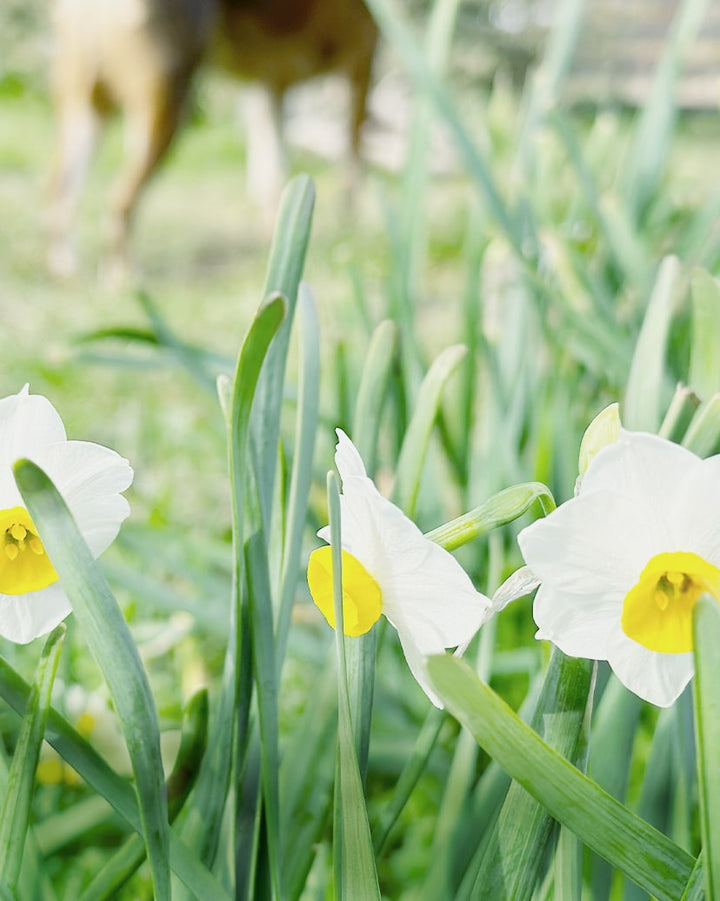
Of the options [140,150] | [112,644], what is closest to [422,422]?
[112,644]

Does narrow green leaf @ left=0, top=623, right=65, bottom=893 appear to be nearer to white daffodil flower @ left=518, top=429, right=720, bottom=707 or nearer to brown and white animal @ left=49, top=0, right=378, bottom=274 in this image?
white daffodil flower @ left=518, top=429, right=720, bottom=707

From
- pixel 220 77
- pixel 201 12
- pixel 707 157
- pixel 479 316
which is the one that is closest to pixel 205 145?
pixel 220 77

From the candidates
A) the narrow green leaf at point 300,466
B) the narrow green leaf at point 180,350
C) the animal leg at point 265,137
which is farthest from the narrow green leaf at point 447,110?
the animal leg at point 265,137

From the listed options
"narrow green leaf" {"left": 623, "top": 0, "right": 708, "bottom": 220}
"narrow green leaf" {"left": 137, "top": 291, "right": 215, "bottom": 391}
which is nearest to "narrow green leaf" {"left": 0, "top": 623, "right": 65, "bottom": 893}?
"narrow green leaf" {"left": 137, "top": 291, "right": 215, "bottom": 391}

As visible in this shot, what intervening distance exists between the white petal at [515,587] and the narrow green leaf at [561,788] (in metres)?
0.02

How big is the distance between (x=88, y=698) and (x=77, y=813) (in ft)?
0.51

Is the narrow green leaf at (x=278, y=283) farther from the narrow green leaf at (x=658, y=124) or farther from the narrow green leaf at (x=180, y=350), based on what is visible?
the narrow green leaf at (x=658, y=124)

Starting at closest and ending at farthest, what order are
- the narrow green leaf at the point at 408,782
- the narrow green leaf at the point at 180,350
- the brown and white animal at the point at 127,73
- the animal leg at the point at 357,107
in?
1. the narrow green leaf at the point at 408,782
2. the narrow green leaf at the point at 180,350
3. the brown and white animal at the point at 127,73
4. the animal leg at the point at 357,107

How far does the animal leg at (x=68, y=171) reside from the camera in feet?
8.64

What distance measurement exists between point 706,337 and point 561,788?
0.67ft

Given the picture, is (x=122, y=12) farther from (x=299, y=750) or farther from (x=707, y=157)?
(x=707, y=157)

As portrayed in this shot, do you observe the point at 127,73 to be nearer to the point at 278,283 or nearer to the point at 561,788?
the point at 278,283

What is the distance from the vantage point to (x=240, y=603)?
24cm

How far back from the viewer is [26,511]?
193 mm
